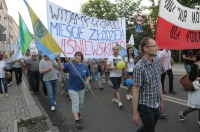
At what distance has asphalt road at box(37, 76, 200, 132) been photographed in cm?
482

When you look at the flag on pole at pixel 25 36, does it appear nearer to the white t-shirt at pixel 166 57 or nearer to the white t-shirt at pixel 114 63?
the white t-shirt at pixel 114 63

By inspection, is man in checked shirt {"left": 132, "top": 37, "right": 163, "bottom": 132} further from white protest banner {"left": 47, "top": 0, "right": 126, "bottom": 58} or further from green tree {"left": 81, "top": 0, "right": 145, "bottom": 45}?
green tree {"left": 81, "top": 0, "right": 145, "bottom": 45}

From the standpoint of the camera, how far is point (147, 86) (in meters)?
3.13

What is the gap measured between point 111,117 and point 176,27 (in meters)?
2.48

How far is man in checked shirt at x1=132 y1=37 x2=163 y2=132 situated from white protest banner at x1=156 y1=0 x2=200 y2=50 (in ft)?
4.84

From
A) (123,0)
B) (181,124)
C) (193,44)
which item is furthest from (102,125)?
(123,0)

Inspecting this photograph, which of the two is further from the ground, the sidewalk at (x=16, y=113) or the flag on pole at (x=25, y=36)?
the flag on pole at (x=25, y=36)

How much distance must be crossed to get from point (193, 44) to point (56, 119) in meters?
3.56

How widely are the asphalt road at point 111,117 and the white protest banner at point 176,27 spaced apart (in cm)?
156

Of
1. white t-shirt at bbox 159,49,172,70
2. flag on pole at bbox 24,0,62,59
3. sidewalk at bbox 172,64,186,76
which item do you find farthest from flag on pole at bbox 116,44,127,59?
sidewalk at bbox 172,64,186,76

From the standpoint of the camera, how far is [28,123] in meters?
5.52

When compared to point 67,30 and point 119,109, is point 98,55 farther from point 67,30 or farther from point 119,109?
point 119,109

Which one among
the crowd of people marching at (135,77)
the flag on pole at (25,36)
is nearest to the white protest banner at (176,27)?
the crowd of people marching at (135,77)

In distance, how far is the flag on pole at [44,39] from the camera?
477 cm
